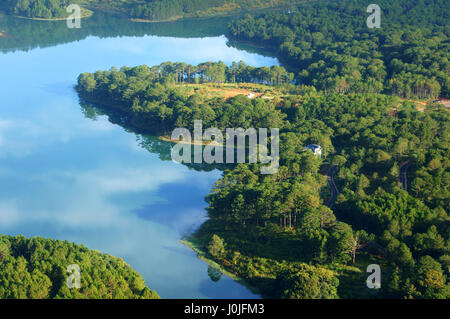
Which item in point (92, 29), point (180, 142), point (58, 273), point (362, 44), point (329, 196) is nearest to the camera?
point (58, 273)

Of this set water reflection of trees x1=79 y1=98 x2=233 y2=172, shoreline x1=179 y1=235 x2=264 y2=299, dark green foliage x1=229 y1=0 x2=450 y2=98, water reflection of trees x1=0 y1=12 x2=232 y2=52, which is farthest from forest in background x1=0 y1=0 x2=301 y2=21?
shoreline x1=179 y1=235 x2=264 y2=299

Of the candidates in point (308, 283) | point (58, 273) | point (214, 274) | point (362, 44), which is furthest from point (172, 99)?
point (308, 283)

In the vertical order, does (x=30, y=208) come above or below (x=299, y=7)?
below

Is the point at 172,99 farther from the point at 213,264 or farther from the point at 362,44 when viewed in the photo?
the point at 362,44

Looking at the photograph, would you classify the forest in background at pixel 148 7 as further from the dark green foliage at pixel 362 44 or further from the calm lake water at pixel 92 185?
the calm lake water at pixel 92 185

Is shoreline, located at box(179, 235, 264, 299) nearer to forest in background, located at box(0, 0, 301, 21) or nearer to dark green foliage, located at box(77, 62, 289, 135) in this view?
dark green foliage, located at box(77, 62, 289, 135)

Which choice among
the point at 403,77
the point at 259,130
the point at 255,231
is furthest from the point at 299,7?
the point at 255,231

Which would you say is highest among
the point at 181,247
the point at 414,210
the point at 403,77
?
the point at 403,77
